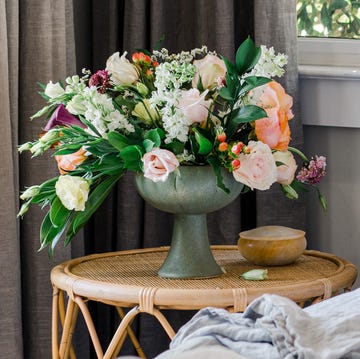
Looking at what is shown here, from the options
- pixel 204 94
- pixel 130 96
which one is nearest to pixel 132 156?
pixel 204 94

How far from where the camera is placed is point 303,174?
1744mm

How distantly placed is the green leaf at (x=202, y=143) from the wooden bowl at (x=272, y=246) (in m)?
0.27

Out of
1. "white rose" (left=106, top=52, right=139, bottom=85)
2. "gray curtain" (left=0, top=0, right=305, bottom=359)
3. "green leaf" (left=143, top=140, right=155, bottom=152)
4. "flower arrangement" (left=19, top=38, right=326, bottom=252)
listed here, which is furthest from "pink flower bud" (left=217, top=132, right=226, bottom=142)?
"gray curtain" (left=0, top=0, right=305, bottom=359)

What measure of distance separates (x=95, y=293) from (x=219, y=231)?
2.15ft

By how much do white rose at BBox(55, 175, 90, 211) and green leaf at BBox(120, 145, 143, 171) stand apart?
3.2 inches

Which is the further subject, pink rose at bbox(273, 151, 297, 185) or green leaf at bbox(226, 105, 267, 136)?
pink rose at bbox(273, 151, 297, 185)

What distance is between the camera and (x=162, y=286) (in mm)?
1541

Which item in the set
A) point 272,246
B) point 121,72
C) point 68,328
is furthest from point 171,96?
point 68,328

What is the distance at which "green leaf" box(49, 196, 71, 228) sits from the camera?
156cm

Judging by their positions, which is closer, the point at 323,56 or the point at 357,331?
the point at 357,331

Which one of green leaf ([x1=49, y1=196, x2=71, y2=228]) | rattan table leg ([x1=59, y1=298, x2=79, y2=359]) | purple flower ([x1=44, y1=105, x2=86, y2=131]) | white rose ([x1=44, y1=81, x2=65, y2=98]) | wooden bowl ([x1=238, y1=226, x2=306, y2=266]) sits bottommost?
rattan table leg ([x1=59, y1=298, x2=79, y2=359])

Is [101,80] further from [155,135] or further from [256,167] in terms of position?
[256,167]

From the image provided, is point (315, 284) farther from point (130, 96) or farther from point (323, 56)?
point (323, 56)

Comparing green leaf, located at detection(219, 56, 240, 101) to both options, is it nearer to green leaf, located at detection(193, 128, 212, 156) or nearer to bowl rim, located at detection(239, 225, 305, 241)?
green leaf, located at detection(193, 128, 212, 156)
